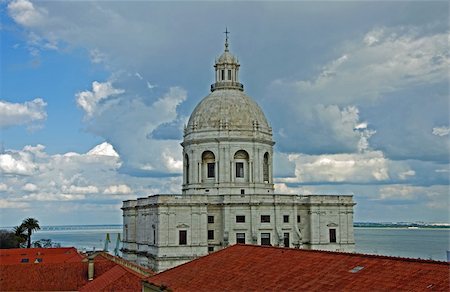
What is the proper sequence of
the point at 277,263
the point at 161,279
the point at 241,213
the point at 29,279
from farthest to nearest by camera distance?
1. the point at 241,213
2. the point at 29,279
3. the point at 161,279
4. the point at 277,263

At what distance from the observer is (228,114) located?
62156mm

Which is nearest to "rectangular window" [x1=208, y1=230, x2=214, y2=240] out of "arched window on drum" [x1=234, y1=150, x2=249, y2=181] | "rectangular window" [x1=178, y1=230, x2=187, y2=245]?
"rectangular window" [x1=178, y1=230, x2=187, y2=245]

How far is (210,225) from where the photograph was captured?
189 feet

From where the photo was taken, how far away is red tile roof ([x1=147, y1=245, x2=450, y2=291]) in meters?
18.9

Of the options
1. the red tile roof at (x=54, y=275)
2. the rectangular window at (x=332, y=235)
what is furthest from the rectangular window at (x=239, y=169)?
the red tile roof at (x=54, y=275)

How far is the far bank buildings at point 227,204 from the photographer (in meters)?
55.8

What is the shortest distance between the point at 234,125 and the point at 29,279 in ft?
91.7

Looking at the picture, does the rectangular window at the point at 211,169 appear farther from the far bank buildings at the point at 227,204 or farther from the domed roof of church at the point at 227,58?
the domed roof of church at the point at 227,58

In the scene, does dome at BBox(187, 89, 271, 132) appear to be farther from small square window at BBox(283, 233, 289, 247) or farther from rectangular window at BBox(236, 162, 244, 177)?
small square window at BBox(283, 233, 289, 247)

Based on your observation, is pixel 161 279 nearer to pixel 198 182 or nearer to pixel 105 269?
pixel 105 269

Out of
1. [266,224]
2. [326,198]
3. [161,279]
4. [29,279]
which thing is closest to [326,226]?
[326,198]

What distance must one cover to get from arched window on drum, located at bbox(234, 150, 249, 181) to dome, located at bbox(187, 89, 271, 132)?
2.64 m

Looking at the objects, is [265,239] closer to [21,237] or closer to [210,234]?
[210,234]

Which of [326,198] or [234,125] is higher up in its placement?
[234,125]
